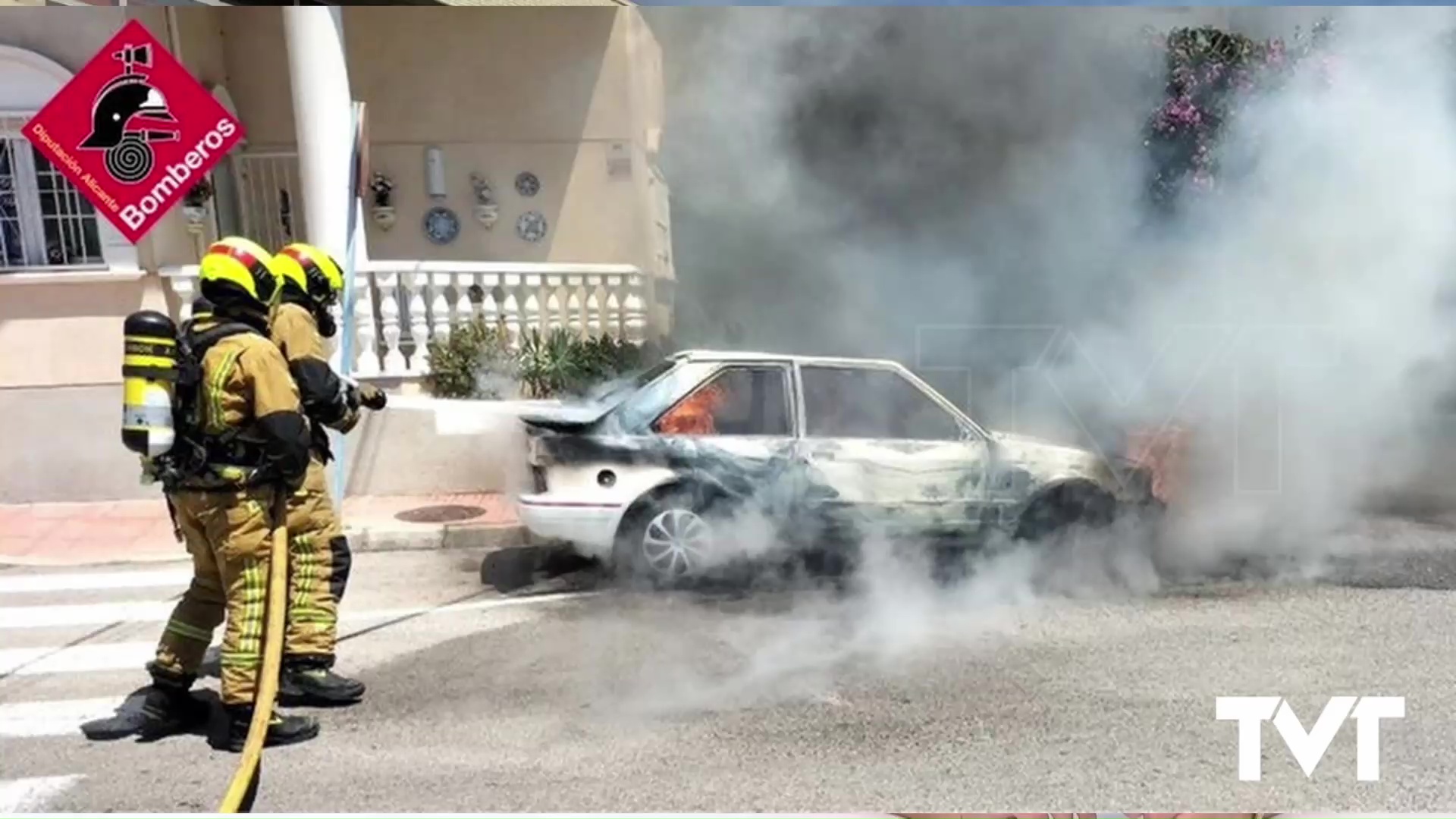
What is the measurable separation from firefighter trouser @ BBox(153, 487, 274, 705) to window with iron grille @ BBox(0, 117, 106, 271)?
683mm

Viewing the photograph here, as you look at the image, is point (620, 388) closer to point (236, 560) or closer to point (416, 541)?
point (416, 541)

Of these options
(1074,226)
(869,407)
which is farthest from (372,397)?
(1074,226)

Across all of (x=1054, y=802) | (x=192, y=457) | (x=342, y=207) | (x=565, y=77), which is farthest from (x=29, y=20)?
(x=1054, y=802)

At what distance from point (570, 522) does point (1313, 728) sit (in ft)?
6.19

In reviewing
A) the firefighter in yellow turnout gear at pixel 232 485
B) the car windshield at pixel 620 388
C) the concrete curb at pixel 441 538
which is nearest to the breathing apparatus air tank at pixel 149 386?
the firefighter in yellow turnout gear at pixel 232 485

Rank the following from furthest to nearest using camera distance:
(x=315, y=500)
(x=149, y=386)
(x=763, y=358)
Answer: (x=315, y=500) < (x=763, y=358) < (x=149, y=386)

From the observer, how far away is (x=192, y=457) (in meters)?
2.25

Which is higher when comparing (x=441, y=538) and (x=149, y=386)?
(x=149, y=386)

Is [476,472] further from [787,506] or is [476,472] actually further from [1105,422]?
[1105,422]

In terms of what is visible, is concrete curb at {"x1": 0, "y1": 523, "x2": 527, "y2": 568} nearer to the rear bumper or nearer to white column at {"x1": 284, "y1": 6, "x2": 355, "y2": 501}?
the rear bumper

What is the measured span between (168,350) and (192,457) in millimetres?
269

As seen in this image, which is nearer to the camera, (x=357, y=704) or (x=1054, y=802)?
(x=1054, y=802)

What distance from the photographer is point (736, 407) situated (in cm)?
226

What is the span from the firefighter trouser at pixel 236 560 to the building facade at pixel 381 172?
381mm
